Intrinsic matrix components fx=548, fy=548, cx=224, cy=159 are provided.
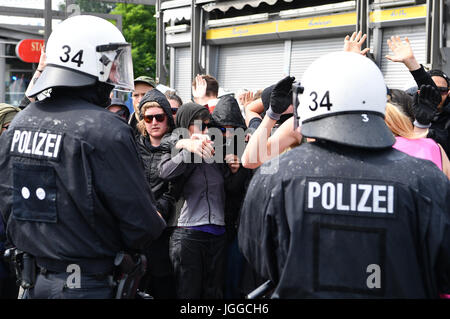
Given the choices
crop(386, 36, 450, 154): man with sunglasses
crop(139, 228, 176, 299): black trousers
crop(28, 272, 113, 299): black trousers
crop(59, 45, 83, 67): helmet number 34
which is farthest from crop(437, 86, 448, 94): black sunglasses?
crop(28, 272, 113, 299): black trousers

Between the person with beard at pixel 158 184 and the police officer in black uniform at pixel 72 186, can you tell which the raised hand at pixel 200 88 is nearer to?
the person with beard at pixel 158 184

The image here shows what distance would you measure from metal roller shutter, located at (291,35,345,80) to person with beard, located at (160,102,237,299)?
21.8 feet

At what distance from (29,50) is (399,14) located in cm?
812

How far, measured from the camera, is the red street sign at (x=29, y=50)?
12.3 metres

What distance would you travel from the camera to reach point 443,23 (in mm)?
8117

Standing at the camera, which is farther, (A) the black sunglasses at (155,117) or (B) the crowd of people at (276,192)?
(A) the black sunglasses at (155,117)

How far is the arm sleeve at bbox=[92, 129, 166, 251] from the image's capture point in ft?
8.31

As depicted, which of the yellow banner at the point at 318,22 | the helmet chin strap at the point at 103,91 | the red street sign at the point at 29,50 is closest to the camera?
the helmet chin strap at the point at 103,91

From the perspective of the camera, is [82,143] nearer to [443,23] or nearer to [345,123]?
[345,123]

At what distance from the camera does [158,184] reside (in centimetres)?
424

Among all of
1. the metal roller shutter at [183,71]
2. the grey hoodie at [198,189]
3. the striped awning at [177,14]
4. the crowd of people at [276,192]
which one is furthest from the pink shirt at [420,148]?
the metal roller shutter at [183,71]
